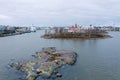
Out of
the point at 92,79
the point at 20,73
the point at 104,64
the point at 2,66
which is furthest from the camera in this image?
the point at 104,64

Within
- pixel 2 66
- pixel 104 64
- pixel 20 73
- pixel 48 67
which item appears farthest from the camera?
pixel 104 64

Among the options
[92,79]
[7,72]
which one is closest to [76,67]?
[92,79]

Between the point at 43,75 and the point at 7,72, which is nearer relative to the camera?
the point at 43,75

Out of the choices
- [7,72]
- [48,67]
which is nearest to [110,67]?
[48,67]

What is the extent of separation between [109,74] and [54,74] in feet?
21.8

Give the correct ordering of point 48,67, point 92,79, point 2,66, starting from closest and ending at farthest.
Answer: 1. point 92,79
2. point 48,67
3. point 2,66

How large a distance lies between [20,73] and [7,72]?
176cm

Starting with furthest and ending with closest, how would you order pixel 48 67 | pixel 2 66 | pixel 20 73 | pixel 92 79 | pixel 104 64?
pixel 104 64 → pixel 2 66 → pixel 48 67 → pixel 20 73 → pixel 92 79

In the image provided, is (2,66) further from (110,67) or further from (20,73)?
(110,67)

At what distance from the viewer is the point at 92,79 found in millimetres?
25531

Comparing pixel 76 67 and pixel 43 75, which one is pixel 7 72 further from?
pixel 76 67

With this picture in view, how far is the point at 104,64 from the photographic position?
34094 mm

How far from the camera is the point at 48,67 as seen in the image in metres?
29.3

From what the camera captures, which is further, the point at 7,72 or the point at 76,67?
the point at 76,67
